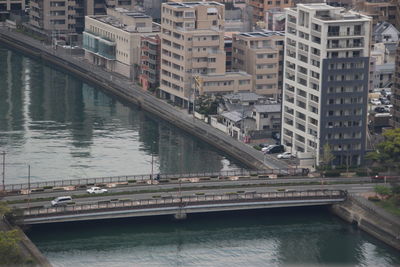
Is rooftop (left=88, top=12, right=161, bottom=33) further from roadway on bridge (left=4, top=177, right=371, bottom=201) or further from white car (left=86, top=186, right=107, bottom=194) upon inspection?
white car (left=86, top=186, right=107, bottom=194)

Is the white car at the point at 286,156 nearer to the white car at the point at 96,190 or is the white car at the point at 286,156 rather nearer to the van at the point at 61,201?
the white car at the point at 96,190

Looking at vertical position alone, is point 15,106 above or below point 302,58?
below

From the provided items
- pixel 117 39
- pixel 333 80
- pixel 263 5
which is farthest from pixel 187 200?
pixel 263 5

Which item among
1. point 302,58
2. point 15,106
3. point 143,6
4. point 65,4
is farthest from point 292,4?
point 302,58

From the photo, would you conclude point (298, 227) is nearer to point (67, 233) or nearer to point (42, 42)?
point (67, 233)

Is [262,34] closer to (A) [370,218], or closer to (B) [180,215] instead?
(B) [180,215]

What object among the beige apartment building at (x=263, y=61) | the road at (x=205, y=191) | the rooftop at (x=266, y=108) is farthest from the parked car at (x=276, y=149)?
the beige apartment building at (x=263, y=61)

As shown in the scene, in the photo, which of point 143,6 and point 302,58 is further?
point 143,6
